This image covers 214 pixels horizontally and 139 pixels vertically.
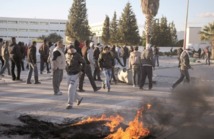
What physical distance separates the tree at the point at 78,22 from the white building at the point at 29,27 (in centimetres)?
4809

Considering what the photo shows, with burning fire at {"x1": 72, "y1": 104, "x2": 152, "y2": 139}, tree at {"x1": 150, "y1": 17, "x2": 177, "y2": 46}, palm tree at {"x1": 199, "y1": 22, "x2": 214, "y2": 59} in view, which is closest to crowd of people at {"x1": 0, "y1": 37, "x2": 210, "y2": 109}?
burning fire at {"x1": 72, "y1": 104, "x2": 152, "y2": 139}

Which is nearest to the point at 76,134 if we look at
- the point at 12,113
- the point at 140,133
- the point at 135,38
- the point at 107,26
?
the point at 140,133

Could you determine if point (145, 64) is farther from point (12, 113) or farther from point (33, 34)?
point (33, 34)

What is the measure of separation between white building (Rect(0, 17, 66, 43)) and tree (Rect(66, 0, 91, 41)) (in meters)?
48.1

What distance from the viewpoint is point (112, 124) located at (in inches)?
259

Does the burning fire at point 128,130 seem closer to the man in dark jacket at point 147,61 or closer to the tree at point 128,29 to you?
the man in dark jacket at point 147,61

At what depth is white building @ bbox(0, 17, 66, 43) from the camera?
415ft

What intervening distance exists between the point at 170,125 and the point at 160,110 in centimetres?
87

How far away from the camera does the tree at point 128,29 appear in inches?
2670

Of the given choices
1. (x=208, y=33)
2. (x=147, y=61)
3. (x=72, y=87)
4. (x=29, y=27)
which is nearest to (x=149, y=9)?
(x=208, y=33)

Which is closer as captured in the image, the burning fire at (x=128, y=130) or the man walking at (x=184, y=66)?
the burning fire at (x=128, y=130)

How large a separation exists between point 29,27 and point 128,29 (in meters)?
68.6

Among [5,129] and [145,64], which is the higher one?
[145,64]

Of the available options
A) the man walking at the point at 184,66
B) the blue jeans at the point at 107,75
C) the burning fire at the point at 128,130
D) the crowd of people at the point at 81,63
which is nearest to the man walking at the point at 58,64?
the crowd of people at the point at 81,63
